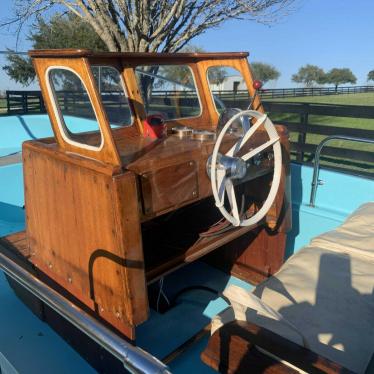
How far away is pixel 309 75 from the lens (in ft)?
217

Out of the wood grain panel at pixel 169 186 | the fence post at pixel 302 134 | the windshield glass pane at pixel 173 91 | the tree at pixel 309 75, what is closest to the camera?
the wood grain panel at pixel 169 186

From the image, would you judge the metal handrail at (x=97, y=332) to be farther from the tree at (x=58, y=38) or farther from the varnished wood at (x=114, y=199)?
the tree at (x=58, y=38)

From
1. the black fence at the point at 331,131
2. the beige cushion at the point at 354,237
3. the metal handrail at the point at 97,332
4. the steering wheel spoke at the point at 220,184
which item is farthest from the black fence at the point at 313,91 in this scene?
the metal handrail at the point at 97,332

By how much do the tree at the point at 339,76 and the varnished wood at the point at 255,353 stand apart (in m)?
71.8

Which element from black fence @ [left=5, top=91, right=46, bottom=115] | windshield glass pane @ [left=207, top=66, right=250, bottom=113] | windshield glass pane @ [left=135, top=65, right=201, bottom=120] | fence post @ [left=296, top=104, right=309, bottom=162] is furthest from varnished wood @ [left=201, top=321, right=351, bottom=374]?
black fence @ [left=5, top=91, right=46, bottom=115]

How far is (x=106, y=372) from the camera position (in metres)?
1.88

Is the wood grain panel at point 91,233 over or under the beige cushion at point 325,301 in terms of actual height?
over

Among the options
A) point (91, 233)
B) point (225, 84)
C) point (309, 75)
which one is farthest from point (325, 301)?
point (309, 75)

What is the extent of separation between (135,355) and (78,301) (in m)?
1.23

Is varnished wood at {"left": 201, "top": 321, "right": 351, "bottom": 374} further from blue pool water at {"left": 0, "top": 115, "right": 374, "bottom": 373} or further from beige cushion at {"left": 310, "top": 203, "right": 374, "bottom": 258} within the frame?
beige cushion at {"left": 310, "top": 203, "right": 374, "bottom": 258}

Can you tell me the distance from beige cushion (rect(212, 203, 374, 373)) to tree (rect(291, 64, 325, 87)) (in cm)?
6796

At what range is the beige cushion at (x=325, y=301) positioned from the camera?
135cm

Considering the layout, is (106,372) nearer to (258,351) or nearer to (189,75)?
(258,351)

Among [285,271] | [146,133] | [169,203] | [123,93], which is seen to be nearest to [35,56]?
[123,93]
